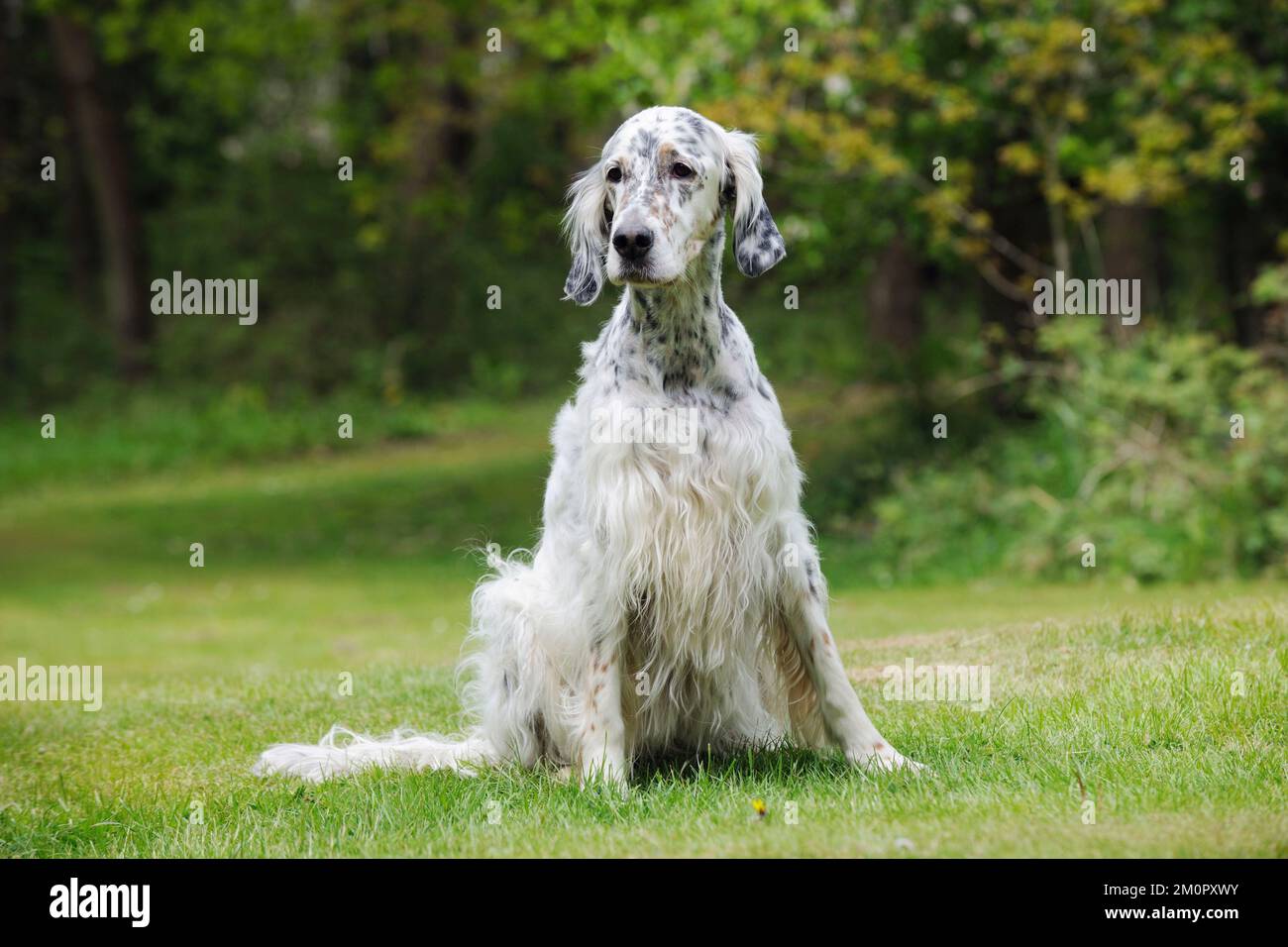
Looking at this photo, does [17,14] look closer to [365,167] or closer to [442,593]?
[365,167]

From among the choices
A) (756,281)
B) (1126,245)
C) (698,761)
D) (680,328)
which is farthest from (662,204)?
(756,281)

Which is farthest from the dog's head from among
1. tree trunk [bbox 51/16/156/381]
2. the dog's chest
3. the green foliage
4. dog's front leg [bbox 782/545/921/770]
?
tree trunk [bbox 51/16/156/381]

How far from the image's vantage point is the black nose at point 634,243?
4656 millimetres

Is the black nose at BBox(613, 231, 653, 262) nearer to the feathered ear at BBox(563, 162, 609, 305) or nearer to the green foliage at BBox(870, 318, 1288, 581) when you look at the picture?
the feathered ear at BBox(563, 162, 609, 305)

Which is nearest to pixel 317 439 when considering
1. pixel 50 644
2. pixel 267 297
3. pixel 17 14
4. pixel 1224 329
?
pixel 267 297

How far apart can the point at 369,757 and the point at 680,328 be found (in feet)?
6.23

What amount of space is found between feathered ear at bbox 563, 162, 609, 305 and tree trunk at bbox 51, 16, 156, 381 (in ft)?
60.2

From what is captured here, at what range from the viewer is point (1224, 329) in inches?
518

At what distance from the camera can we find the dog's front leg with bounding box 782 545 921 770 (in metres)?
4.92

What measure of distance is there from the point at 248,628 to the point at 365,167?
16.2m

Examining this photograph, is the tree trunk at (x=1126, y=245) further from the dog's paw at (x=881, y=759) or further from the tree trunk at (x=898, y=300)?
the dog's paw at (x=881, y=759)

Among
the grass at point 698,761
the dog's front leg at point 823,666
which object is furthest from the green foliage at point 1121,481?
the dog's front leg at point 823,666

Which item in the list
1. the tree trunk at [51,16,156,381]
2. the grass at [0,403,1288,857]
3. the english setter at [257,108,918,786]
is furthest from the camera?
the tree trunk at [51,16,156,381]

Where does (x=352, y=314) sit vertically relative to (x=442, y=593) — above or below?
above
